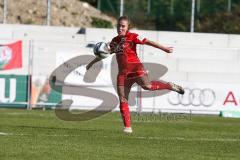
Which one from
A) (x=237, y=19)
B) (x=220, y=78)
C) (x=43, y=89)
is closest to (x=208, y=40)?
(x=220, y=78)

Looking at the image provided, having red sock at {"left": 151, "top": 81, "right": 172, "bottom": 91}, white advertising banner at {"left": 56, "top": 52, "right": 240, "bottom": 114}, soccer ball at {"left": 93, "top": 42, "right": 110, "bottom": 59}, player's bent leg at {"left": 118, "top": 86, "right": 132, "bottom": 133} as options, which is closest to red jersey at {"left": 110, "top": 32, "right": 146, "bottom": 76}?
soccer ball at {"left": 93, "top": 42, "right": 110, "bottom": 59}

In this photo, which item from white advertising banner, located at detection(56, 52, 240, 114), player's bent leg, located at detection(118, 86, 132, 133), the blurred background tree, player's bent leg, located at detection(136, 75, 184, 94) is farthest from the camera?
the blurred background tree

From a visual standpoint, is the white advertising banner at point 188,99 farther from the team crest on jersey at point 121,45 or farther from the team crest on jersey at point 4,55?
the team crest on jersey at point 121,45

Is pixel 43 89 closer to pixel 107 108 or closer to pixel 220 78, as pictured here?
pixel 107 108

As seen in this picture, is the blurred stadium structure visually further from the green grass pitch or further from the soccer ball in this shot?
the soccer ball

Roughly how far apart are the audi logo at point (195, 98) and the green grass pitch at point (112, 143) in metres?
8.24

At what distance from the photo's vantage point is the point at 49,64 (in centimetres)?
2836

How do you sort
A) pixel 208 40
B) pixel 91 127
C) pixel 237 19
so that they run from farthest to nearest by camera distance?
pixel 237 19 < pixel 208 40 < pixel 91 127

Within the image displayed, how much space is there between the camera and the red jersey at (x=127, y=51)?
1512cm

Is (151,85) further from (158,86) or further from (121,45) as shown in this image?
(121,45)

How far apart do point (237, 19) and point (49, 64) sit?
23779mm

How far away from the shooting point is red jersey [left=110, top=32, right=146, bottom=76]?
15.1 meters

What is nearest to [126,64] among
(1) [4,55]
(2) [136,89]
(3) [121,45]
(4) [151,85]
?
(3) [121,45]

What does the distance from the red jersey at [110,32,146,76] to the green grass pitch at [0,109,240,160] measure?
1176 mm
